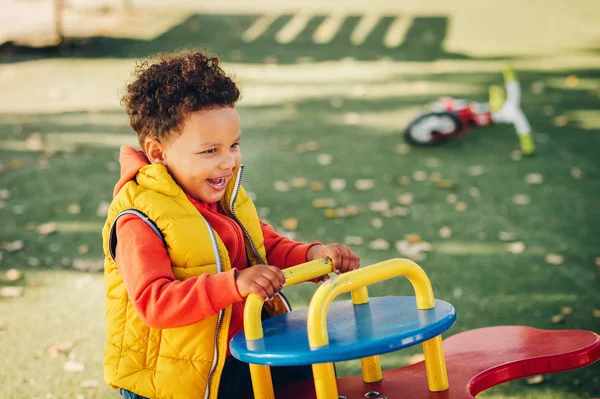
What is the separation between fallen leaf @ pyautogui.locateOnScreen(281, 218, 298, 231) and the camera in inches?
219

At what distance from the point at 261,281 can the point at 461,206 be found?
3977 millimetres

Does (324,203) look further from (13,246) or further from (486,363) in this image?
(486,363)

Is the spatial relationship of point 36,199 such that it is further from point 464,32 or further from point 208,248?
point 464,32

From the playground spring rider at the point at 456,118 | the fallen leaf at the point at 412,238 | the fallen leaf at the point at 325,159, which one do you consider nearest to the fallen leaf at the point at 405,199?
the fallen leaf at the point at 412,238

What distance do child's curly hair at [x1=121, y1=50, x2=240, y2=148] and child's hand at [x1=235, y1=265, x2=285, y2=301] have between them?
0.54 m

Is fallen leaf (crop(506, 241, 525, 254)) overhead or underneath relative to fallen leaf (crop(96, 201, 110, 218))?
underneath

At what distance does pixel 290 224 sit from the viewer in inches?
221

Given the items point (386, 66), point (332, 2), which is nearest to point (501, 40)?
point (386, 66)

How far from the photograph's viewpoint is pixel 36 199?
615 centimetres

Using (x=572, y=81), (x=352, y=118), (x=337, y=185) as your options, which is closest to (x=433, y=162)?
(x=337, y=185)

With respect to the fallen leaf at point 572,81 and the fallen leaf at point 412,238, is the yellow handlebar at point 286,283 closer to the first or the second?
the fallen leaf at point 412,238

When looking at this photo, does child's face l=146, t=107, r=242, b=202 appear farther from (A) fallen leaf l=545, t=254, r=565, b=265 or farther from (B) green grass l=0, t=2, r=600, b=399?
(A) fallen leaf l=545, t=254, r=565, b=265

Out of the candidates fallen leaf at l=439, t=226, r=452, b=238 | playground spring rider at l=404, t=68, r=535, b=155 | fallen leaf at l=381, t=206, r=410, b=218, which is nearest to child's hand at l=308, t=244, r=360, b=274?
fallen leaf at l=439, t=226, r=452, b=238

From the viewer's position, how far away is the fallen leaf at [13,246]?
17.3 ft
